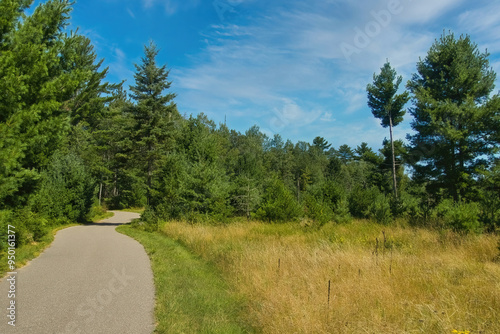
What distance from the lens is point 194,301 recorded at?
19.0ft

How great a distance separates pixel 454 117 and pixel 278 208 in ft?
44.2

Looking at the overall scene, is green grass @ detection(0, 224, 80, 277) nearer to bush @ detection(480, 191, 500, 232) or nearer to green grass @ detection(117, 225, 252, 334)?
green grass @ detection(117, 225, 252, 334)

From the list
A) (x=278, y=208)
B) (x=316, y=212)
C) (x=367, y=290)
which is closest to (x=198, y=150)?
(x=278, y=208)

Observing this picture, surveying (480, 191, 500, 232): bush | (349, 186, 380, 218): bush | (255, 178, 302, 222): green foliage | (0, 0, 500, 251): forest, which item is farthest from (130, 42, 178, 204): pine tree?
(480, 191, 500, 232): bush

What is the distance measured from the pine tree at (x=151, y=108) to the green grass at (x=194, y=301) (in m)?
22.2

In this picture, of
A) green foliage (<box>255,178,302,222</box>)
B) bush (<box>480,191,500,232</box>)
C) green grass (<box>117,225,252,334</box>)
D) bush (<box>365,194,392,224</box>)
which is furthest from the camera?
green foliage (<box>255,178,302,222</box>)

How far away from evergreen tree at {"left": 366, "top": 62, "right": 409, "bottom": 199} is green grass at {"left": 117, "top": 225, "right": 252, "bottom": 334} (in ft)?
93.7

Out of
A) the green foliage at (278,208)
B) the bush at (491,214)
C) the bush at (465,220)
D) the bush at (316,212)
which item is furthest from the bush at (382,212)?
the bush at (491,214)

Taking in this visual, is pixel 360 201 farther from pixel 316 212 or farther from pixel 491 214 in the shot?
pixel 491 214

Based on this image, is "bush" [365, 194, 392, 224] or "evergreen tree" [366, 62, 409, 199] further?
"evergreen tree" [366, 62, 409, 199]

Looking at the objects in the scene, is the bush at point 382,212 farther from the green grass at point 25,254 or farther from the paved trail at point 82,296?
the green grass at point 25,254

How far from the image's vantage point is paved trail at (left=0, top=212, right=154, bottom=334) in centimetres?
455

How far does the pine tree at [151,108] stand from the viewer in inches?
1161

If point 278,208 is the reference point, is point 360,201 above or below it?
above
